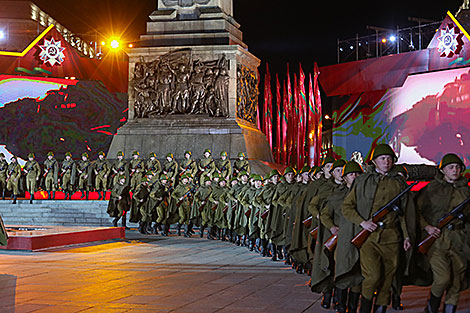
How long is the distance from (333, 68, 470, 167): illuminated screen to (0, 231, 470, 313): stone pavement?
1995 centimetres

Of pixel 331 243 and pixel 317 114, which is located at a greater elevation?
pixel 317 114

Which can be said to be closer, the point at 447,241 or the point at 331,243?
the point at 447,241

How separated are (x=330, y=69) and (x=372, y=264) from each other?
33.0 m

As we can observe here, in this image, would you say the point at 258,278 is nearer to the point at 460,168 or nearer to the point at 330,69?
the point at 460,168

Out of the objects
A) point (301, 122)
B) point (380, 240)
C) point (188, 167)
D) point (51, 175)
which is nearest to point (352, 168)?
point (380, 240)

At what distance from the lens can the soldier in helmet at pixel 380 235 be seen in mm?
6711

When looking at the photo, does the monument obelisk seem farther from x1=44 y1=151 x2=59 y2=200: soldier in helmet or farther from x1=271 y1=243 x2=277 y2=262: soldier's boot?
x1=271 y1=243 x2=277 y2=262: soldier's boot

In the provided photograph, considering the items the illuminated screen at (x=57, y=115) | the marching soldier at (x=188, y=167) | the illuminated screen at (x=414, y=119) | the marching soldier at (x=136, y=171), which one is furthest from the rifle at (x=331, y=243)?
the illuminated screen at (x=57, y=115)

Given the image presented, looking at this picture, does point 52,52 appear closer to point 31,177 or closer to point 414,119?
Answer: point 31,177

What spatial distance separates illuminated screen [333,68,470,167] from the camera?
104 ft

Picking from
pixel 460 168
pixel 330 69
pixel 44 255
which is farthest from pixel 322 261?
pixel 330 69

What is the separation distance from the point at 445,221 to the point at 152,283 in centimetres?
432

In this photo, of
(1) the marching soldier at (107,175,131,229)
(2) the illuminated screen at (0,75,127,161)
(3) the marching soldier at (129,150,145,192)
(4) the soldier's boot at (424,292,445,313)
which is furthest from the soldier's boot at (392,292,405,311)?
(2) the illuminated screen at (0,75,127,161)

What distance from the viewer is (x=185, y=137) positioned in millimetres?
25953
